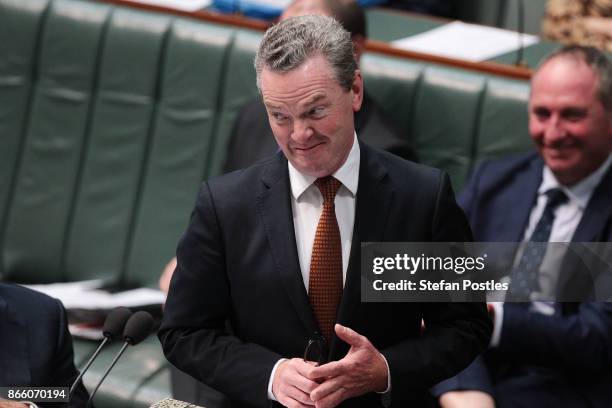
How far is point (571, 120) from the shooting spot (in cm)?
291

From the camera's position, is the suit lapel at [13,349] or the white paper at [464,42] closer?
the suit lapel at [13,349]

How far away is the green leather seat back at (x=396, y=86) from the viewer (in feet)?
11.4

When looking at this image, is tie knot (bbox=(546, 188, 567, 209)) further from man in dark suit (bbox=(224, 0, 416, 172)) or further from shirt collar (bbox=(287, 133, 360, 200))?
shirt collar (bbox=(287, 133, 360, 200))

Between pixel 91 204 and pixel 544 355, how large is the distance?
1.71m

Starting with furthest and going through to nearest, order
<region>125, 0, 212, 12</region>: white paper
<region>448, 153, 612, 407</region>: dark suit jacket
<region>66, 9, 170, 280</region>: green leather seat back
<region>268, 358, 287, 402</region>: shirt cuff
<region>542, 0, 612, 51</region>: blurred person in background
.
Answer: <region>542, 0, 612, 51</region>: blurred person in background, <region>125, 0, 212, 12</region>: white paper, <region>66, 9, 170, 280</region>: green leather seat back, <region>448, 153, 612, 407</region>: dark suit jacket, <region>268, 358, 287, 402</region>: shirt cuff

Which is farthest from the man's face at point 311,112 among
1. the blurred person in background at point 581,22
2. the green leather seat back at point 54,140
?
the blurred person in background at point 581,22

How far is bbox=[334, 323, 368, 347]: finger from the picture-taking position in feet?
6.11

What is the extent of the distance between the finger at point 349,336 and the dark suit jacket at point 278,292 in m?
0.13

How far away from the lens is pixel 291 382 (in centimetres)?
194

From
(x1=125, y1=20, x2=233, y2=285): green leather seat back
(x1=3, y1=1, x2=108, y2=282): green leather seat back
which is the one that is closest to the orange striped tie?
(x1=125, y1=20, x2=233, y2=285): green leather seat back

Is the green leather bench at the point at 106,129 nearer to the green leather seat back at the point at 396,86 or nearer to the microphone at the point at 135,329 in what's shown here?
the green leather seat back at the point at 396,86

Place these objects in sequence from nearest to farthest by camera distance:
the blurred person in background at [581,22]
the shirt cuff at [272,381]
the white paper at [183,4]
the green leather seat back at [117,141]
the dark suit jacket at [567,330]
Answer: the shirt cuff at [272,381] → the dark suit jacket at [567,330] → the green leather seat back at [117,141] → the white paper at [183,4] → the blurred person in background at [581,22]

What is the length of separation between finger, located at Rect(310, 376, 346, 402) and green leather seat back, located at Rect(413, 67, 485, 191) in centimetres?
163

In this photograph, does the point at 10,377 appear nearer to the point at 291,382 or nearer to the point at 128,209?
the point at 291,382
